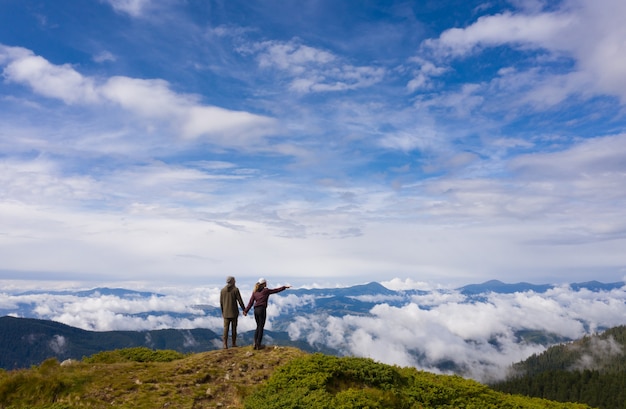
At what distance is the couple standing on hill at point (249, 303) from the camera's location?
1928 cm

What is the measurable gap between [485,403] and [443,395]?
6.43ft

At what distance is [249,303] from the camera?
19234 millimetres

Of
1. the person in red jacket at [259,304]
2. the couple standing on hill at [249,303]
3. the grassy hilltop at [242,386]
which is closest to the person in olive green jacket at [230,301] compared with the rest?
the couple standing on hill at [249,303]

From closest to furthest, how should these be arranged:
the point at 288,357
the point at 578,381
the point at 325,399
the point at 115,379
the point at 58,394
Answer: the point at 325,399, the point at 58,394, the point at 115,379, the point at 288,357, the point at 578,381

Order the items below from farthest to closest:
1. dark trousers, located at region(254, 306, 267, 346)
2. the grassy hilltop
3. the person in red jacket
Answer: the person in red jacket, dark trousers, located at region(254, 306, 267, 346), the grassy hilltop

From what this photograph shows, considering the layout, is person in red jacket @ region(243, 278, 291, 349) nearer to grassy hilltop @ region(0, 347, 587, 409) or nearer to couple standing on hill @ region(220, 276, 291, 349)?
couple standing on hill @ region(220, 276, 291, 349)

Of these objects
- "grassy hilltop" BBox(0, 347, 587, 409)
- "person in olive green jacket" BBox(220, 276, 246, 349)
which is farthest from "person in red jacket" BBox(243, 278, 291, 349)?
"person in olive green jacket" BBox(220, 276, 246, 349)

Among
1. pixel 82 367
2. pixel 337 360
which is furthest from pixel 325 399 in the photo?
pixel 82 367

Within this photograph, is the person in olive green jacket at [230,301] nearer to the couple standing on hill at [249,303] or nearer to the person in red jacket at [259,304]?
the couple standing on hill at [249,303]

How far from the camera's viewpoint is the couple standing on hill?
1928 cm

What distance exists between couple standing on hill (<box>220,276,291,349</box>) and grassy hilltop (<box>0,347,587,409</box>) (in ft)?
4.90

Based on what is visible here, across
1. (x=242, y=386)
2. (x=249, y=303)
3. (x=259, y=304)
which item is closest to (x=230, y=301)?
(x=249, y=303)

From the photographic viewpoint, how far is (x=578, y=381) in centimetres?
19138

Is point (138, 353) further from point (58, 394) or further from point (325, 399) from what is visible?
point (325, 399)
